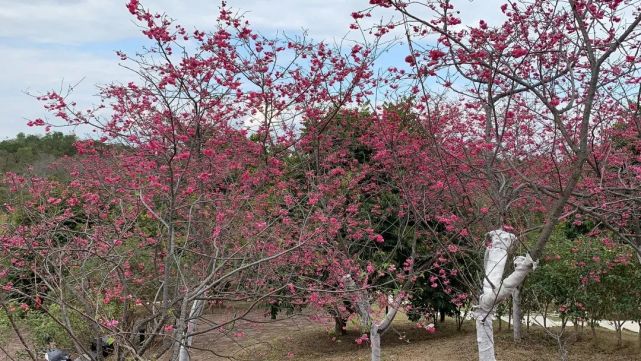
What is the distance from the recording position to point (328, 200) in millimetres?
8266

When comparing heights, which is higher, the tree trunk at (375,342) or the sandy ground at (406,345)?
the tree trunk at (375,342)

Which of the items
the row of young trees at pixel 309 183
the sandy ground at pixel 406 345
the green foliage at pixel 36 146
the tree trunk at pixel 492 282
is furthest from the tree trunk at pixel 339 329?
the green foliage at pixel 36 146

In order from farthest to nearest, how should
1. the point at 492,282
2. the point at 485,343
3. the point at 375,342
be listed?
the point at 375,342, the point at 485,343, the point at 492,282

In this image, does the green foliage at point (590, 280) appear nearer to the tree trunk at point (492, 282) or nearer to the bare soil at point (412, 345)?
the bare soil at point (412, 345)

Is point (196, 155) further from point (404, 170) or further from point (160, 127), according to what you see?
point (404, 170)

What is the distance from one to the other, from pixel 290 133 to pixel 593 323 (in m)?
6.58

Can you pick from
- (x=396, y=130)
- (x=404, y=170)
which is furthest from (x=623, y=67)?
(x=404, y=170)

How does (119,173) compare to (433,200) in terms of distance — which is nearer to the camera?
(119,173)

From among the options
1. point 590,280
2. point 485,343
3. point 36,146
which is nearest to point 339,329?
point 590,280

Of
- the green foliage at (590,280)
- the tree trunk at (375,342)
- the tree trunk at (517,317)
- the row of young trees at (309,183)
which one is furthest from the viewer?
the tree trunk at (517,317)

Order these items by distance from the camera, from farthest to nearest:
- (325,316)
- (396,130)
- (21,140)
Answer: (21,140), (325,316), (396,130)

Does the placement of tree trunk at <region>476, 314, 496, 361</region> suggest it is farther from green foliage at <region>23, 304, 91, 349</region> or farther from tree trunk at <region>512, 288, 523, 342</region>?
green foliage at <region>23, 304, 91, 349</region>

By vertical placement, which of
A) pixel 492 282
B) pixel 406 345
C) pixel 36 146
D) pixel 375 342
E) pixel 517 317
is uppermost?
pixel 36 146

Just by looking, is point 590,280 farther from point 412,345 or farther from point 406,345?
point 406,345
